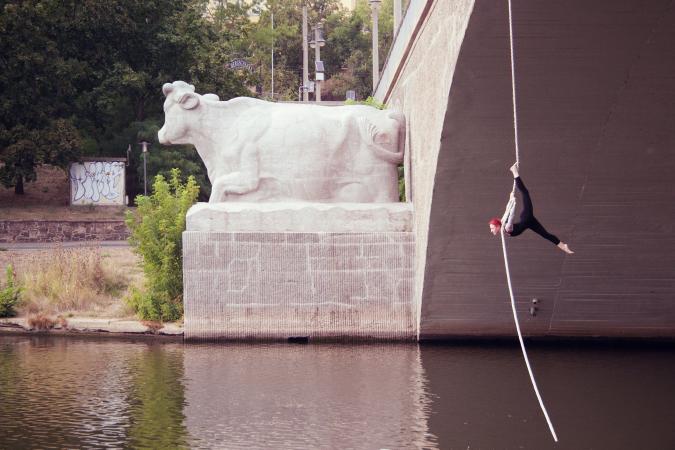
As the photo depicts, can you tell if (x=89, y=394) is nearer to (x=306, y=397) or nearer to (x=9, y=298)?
(x=306, y=397)

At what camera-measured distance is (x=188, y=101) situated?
16.3 m

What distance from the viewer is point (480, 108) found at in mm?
11828

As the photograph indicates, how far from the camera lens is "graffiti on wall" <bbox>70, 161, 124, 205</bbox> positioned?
1312 inches

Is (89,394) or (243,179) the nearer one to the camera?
(89,394)

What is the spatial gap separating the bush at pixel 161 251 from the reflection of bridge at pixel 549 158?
353cm

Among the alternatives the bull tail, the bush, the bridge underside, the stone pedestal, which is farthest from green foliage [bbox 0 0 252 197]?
the bridge underside

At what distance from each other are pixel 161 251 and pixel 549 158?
6.43 metres

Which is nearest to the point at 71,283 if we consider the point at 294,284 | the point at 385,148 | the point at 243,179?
the point at 243,179

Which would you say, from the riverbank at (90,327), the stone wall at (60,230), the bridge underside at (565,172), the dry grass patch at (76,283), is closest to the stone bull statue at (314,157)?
the riverbank at (90,327)

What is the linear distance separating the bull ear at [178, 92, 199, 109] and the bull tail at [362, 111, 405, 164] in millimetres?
2491

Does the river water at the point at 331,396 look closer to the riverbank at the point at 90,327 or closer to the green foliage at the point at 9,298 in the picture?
the riverbank at the point at 90,327

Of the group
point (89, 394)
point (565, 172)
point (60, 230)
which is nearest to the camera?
point (89, 394)

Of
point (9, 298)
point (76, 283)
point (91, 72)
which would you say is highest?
point (91, 72)

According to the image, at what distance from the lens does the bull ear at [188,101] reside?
1623cm
